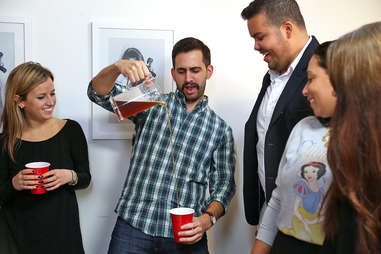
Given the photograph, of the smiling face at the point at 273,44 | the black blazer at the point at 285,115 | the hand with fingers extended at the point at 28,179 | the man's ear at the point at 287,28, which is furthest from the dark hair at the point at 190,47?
the hand with fingers extended at the point at 28,179

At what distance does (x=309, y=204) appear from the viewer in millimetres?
1070

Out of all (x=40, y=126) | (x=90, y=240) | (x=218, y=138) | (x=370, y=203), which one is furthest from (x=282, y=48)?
(x=90, y=240)

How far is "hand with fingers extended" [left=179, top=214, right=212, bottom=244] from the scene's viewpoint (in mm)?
1444

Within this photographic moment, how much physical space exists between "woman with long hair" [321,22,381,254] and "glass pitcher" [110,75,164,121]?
91 centimetres

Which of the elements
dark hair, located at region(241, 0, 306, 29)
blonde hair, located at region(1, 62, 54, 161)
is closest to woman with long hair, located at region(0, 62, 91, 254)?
blonde hair, located at region(1, 62, 54, 161)

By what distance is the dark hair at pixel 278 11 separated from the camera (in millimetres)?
1590

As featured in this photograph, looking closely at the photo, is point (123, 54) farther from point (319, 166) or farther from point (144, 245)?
point (319, 166)

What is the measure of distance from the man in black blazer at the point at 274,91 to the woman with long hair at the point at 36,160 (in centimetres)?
87

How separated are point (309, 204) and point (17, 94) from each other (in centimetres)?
146

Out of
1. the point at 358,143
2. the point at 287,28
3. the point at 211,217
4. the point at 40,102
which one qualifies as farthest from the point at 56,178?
the point at 358,143

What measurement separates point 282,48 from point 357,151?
0.87 metres

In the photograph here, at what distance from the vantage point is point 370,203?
0.78 m

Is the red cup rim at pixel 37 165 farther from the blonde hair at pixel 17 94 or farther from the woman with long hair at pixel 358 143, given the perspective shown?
the woman with long hair at pixel 358 143

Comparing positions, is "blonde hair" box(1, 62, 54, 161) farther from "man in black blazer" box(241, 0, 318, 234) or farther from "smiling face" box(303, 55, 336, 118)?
"smiling face" box(303, 55, 336, 118)
